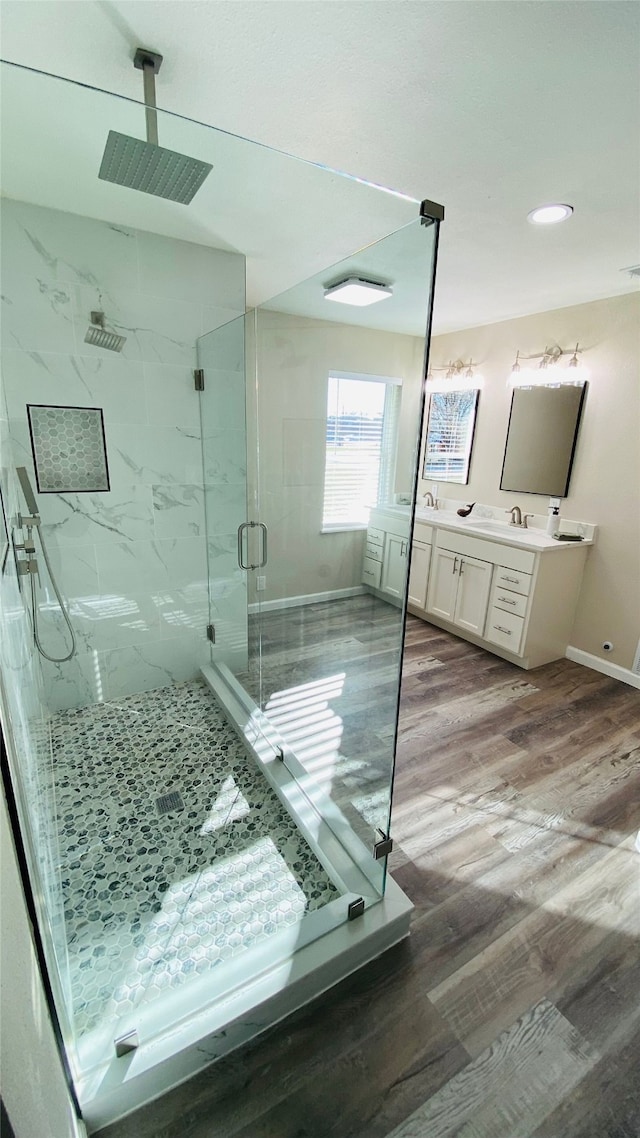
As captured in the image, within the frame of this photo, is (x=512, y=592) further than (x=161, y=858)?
Yes

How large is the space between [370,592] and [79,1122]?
211 cm

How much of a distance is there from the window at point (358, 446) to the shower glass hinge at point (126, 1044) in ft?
6.20

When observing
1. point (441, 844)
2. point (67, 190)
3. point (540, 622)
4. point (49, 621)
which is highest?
→ point (67, 190)

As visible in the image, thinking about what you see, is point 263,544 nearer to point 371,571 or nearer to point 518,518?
point 371,571

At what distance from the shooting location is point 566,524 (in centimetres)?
341

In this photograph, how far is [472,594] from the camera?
141 inches

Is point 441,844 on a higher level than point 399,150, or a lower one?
lower

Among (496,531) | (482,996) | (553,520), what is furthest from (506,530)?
(482,996)

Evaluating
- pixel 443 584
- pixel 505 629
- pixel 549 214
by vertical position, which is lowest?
pixel 505 629

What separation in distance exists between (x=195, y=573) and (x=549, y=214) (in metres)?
2.53

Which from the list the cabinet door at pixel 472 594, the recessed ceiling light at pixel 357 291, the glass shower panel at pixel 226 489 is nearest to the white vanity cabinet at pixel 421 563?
the cabinet door at pixel 472 594

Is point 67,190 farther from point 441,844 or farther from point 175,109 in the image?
point 441,844

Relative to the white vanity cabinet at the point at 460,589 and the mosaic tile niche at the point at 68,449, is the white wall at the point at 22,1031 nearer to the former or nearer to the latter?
the mosaic tile niche at the point at 68,449

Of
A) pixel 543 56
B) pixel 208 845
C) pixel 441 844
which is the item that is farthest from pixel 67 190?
pixel 441 844
